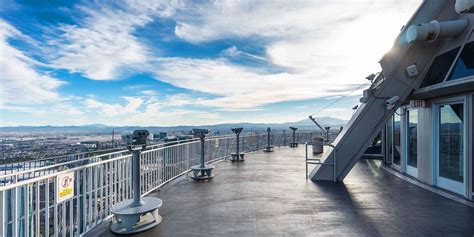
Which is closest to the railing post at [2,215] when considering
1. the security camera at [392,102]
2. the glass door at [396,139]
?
the security camera at [392,102]

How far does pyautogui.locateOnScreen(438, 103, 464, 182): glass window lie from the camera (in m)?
5.34

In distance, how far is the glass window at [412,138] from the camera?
22.8 ft

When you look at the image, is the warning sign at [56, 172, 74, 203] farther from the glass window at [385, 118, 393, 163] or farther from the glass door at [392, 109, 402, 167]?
the glass window at [385, 118, 393, 163]

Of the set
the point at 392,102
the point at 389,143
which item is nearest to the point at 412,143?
the point at 389,143

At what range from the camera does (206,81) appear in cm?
1483

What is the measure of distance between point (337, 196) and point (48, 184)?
470cm

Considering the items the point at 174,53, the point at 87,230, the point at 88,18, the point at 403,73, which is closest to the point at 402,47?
the point at 403,73

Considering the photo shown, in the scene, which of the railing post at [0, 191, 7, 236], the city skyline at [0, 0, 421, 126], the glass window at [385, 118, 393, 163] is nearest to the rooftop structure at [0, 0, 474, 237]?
→ the railing post at [0, 191, 7, 236]

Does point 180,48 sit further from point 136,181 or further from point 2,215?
point 2,215

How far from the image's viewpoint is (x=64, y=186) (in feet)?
10.4

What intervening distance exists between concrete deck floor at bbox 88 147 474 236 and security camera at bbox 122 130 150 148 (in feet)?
3.89

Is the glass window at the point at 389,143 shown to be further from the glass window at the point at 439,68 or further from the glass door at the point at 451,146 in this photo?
the glass window at the point at 439,68

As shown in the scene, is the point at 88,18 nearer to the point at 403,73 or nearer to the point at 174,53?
the point at 174,53

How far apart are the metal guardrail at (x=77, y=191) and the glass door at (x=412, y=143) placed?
6.02 meters
